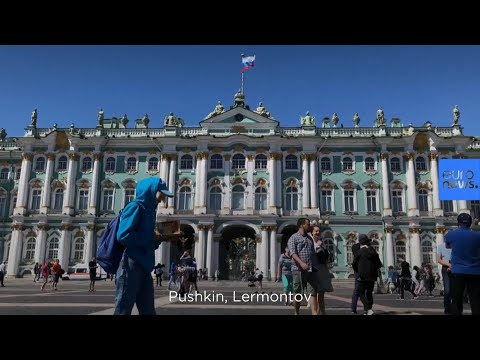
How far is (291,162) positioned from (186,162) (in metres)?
9.14

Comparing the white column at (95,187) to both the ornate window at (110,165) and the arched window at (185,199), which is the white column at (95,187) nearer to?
the ornate window at (110,165)

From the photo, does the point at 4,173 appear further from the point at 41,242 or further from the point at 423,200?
the point at 423,200

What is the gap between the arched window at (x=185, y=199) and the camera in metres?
38.5

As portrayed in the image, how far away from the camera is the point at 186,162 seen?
39.6 meters

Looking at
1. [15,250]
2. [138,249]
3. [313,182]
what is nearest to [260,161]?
[313,182]

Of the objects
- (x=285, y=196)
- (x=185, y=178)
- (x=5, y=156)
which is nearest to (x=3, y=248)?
(x=5, y=156)

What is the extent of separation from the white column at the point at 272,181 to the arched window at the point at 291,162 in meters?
1.23

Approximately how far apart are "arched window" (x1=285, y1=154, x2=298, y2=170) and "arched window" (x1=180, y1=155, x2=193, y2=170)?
27.3 ft

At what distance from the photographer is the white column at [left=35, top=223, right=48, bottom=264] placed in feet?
125

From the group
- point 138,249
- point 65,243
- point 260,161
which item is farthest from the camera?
point 260,161

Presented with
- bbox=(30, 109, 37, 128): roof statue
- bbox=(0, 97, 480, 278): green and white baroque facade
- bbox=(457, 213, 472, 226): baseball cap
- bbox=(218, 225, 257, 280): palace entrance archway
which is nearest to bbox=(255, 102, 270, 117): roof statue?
bbox=(0, 97, 480, 278): green and white baroque facade

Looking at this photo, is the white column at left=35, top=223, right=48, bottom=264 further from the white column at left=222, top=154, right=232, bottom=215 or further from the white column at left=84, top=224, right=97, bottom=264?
the white column at left=222, top=154, right=232, bottom=215

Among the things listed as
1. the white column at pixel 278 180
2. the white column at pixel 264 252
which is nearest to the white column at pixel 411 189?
the white column at pixel 278 180
